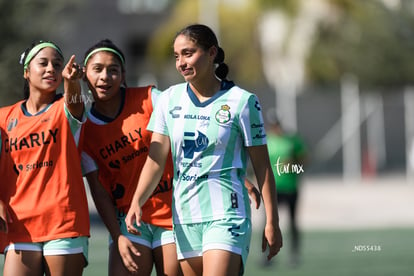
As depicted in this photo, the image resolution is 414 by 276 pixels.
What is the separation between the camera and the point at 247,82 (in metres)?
48.9

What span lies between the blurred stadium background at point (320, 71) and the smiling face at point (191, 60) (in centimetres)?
1287

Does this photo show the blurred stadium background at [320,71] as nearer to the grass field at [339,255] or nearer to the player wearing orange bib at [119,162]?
the grass field at [339,255]

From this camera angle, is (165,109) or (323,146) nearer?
(165,109)

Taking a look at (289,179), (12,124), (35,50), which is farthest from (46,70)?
(289,179)

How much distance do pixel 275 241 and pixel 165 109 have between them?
114cm

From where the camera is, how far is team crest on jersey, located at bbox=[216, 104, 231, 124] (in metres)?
6.95

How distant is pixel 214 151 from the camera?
6945 mm

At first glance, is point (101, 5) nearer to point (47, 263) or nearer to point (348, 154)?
point (348, 154)

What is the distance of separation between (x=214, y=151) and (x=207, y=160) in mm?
75

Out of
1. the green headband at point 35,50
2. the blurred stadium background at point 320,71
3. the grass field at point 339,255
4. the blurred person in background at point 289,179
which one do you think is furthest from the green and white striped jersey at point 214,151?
the blurred stadium background at point 320,71

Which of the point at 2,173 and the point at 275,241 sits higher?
the point at 2,173

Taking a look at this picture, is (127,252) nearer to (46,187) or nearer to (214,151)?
(46,187)

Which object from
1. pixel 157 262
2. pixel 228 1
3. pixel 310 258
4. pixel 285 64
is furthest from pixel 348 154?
pixel 157 262

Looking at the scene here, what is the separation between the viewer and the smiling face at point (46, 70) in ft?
23.5
